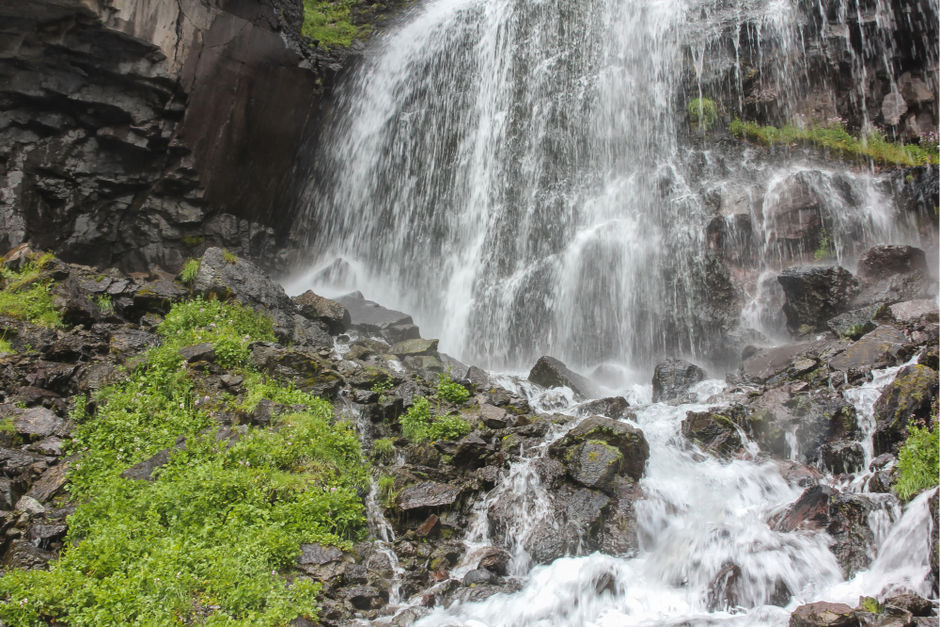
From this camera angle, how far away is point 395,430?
905cm

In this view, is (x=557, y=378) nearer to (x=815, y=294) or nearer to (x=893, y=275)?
(x=815, y=294)

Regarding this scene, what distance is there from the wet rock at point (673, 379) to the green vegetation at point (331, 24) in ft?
51.6

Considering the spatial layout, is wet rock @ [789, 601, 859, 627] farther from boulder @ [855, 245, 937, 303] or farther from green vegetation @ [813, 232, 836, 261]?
green vegetation @ [813, 232, 836, 261]

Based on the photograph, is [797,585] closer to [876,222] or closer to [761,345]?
[761,345]

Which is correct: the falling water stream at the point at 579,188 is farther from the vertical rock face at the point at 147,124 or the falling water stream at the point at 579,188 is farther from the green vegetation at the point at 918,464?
the green vegetation at the point at 918,464

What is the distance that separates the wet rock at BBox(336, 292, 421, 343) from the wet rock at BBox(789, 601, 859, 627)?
31.9 ft

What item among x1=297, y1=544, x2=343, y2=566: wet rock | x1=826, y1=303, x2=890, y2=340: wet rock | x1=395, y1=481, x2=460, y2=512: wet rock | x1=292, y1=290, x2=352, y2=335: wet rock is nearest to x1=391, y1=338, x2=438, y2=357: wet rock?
x1=292, y1=290, x2=352, y2=335: wet rock

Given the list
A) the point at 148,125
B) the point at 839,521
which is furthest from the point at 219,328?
the point at 839,521

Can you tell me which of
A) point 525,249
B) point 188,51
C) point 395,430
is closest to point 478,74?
point 525,249

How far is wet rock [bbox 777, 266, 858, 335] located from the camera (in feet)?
39.5

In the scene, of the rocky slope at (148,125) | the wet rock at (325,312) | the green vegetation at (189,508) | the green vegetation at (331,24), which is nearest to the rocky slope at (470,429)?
the green vegetation at (189,508)

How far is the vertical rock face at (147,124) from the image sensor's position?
45.4ft

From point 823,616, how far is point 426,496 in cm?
416

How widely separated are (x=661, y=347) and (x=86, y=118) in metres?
14.1
